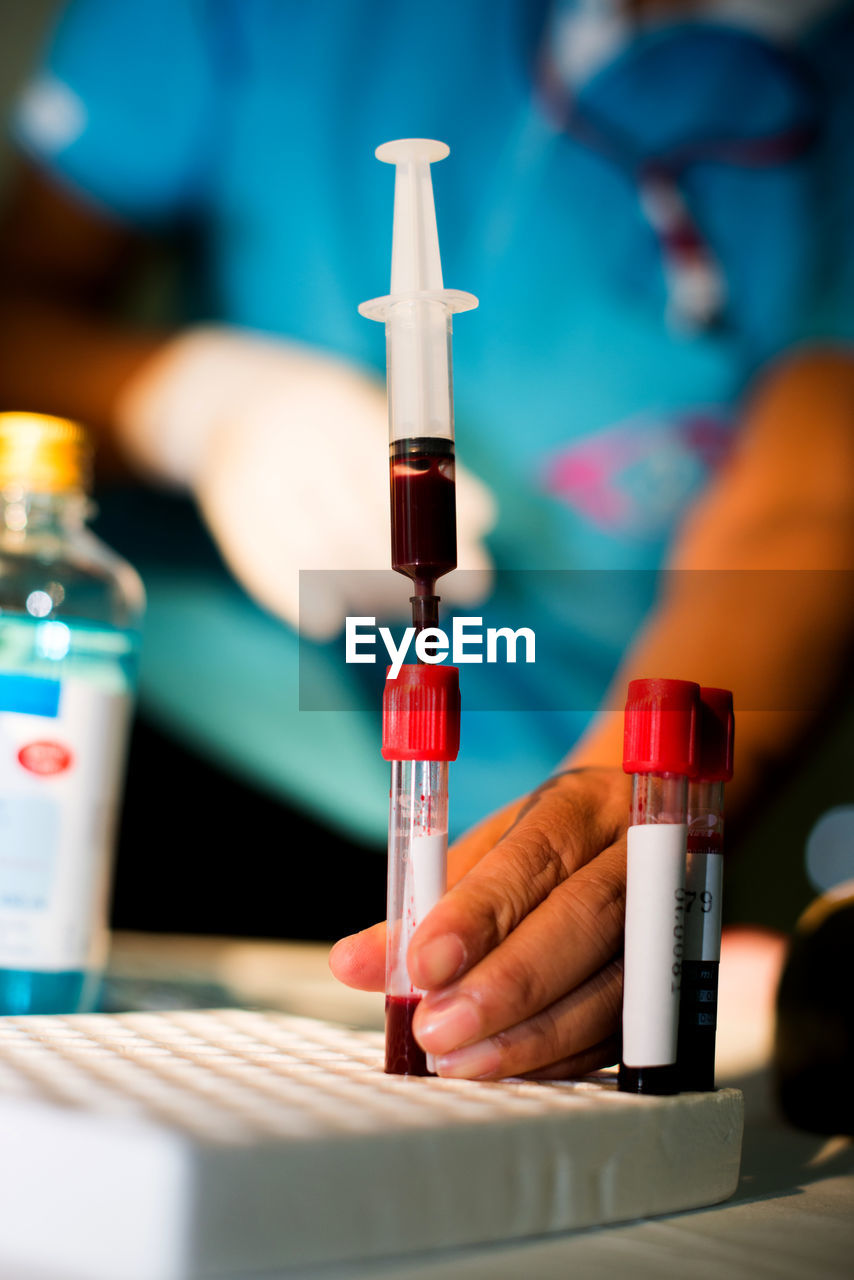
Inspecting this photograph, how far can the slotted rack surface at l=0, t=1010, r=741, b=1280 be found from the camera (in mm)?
276

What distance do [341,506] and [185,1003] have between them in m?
0.59

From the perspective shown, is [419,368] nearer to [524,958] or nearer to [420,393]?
[420,393]

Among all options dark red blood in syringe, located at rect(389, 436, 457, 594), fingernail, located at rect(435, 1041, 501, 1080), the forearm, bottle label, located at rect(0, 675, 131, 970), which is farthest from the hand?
the forearm

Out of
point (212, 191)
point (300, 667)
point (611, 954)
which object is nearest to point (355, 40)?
point (212, 191)

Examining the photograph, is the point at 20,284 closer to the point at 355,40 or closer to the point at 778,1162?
the point at 355,40

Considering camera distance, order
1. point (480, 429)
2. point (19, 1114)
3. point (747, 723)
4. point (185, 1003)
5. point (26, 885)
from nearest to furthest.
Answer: point (19, 1114) < point (26, 885) < point (185, 1003) < point (747, 723) < point (480, 429)

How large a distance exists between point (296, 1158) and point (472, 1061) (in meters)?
0.11

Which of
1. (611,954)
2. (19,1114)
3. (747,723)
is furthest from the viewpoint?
(747,723)

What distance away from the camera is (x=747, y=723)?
3.70 feet

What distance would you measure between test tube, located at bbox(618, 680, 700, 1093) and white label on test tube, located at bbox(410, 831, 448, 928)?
0.06m

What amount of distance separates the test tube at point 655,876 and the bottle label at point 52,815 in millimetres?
333

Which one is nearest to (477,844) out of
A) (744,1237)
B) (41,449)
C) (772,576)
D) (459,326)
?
(744,1237)

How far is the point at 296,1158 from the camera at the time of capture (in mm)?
287

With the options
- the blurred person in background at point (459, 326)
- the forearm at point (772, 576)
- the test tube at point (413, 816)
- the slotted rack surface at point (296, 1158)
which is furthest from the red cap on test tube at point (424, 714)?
the blurred person in background at point (459, 326)
